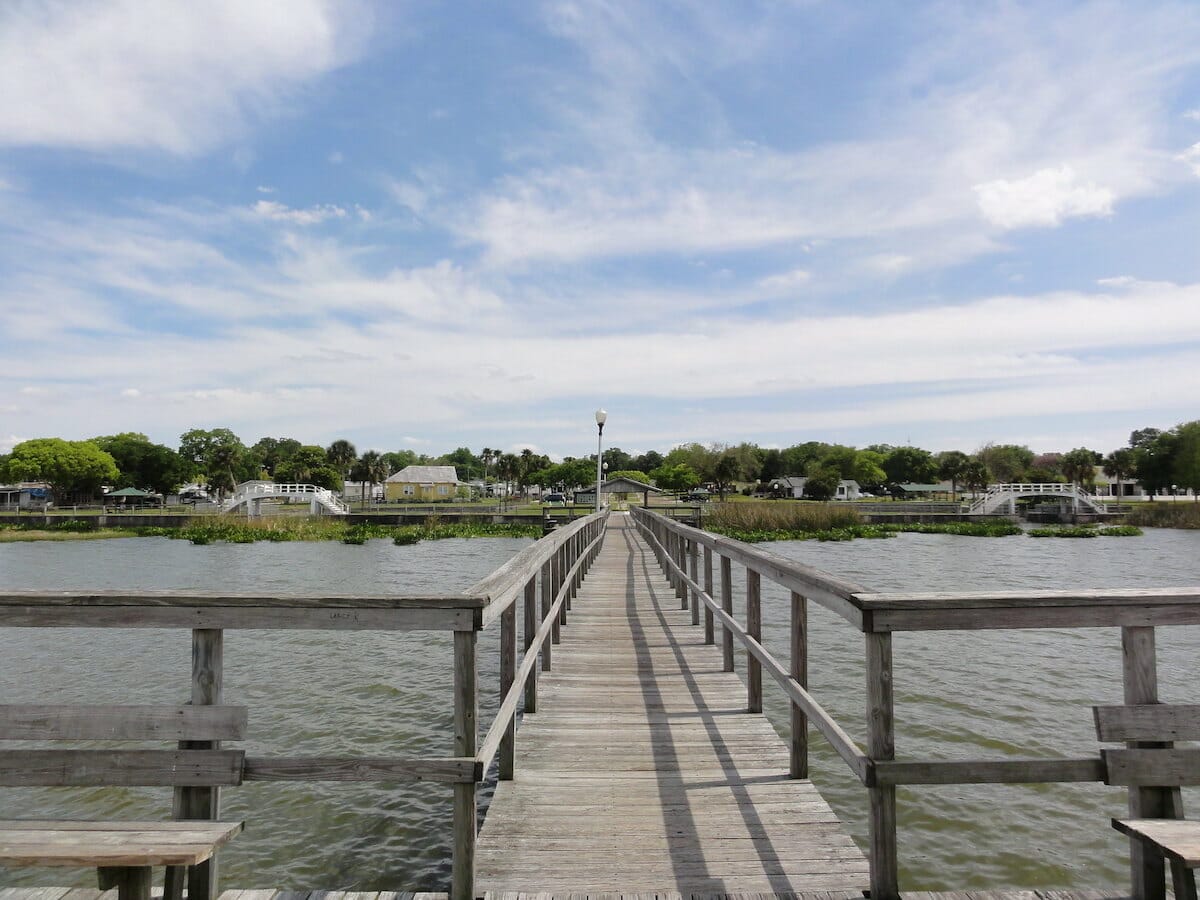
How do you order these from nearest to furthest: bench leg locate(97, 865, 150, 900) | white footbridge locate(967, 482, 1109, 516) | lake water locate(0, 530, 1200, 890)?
bench leg locate(97, 865, 150, 900) → lake water locate(0, 530, 1200, 890) → white footbridge locate(967, 482, 1109, 516)

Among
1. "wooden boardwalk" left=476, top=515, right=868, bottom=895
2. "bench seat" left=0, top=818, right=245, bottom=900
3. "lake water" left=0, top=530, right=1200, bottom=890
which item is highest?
"bench seat" left=0, top=818, right=245, bottom=900

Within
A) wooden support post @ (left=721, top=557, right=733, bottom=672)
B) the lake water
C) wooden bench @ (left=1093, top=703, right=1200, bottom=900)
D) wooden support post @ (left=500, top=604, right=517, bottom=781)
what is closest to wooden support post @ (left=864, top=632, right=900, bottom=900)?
wooden bench @ (left=1093, top=703, right=1200, bottom=900)

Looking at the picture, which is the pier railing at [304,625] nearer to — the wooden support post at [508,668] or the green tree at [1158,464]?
the wooden support post at [508,668]

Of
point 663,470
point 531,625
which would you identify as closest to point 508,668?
point 531,625

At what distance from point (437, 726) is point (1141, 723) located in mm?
6528

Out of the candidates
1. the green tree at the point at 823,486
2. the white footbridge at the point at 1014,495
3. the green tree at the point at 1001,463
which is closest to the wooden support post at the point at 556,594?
the white footbridge at the point at 1014,495

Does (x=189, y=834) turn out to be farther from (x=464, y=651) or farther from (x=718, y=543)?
(x=718, y=543)

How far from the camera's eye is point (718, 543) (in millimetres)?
5547

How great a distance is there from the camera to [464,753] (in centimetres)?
250

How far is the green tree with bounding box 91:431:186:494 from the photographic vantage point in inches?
3346

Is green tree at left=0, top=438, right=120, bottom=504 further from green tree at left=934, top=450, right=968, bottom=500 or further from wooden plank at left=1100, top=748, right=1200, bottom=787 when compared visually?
green tree at left=934, top=450, right=968, bottom=500

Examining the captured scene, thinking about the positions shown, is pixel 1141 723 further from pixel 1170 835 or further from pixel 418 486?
pixel 418 486

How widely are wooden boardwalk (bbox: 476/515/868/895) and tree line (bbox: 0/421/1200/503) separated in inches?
2987

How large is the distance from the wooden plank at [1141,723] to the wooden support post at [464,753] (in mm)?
2140
